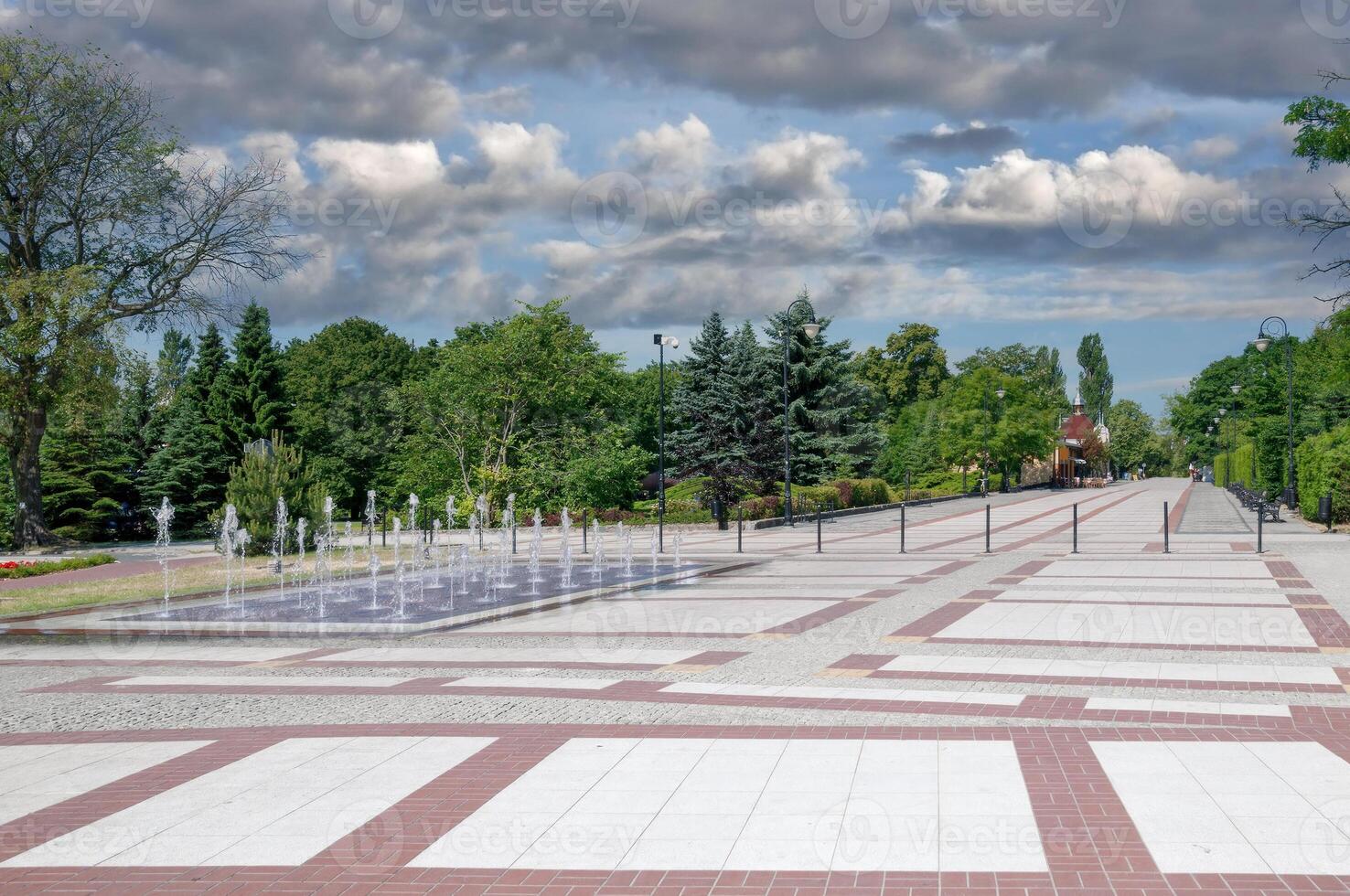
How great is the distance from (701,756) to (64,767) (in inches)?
153

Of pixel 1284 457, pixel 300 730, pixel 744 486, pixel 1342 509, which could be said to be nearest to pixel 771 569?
pixel 300 730

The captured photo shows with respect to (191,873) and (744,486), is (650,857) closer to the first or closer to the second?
(191,873)

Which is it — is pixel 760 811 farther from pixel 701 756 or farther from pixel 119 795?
pixel 119 795

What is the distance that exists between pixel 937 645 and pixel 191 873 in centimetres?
789

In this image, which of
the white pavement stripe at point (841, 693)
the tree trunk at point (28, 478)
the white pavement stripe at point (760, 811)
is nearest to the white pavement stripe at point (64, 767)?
the white pavement stripe at point (760, 811)

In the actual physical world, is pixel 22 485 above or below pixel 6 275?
below

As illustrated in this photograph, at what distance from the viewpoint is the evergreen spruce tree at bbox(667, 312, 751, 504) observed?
148 ft

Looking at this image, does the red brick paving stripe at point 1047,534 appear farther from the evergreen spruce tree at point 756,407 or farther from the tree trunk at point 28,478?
the tree trunk at point 28,478

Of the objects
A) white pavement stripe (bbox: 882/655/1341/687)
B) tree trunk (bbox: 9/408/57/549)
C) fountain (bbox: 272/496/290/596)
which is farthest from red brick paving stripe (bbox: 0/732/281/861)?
tree trunk (bbox: 9/408/57/549)

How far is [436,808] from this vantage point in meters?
5.75

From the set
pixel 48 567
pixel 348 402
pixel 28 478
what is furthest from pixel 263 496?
pixel 348 402

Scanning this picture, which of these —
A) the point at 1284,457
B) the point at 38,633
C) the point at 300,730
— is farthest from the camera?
the point at 1284,457

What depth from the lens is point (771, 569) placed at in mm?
21031

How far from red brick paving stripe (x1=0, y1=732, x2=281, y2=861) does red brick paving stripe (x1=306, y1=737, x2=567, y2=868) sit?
1.46m
